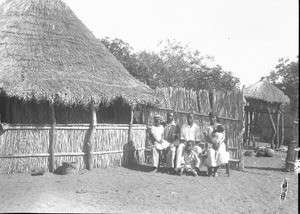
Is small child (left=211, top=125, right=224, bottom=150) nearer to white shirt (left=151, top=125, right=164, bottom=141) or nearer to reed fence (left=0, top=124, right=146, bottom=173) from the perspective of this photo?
white shirt (left=151, top=125, right=164, bottom=141)

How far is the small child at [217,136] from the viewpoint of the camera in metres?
9.24

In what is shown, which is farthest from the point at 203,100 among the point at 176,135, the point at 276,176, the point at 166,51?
the point at 166,51

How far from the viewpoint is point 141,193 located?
705 centimetres

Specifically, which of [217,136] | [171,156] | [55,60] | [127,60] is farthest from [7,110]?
[127,60]

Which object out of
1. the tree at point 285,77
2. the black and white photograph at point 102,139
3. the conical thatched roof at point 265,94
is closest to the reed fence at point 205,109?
the black and white photograph at point 102,139

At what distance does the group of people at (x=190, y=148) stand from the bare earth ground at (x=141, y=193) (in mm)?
363

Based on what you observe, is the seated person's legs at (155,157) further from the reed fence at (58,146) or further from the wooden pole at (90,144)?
the wooden pole at (90,144)

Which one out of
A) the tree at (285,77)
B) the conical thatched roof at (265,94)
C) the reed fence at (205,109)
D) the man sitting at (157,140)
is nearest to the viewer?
the man sitting at (157,140)

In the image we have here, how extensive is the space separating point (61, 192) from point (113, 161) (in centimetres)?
322

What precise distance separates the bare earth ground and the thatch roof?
1.99 m

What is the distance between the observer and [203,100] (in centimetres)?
1084

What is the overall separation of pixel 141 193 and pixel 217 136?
10.2 ft

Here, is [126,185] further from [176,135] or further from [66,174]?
[176,135]

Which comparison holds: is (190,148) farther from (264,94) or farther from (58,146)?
(264,94)
